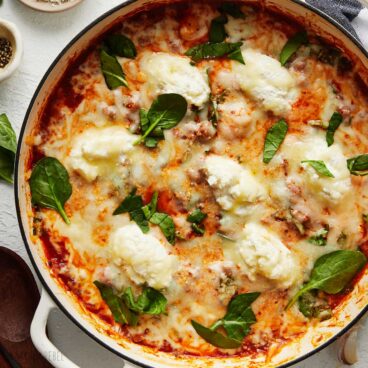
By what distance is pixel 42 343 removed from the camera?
3.68 metres

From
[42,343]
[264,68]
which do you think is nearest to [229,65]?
[264,68]

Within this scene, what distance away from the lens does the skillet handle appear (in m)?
3.64

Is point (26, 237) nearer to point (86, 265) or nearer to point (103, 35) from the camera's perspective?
point (86, 265)

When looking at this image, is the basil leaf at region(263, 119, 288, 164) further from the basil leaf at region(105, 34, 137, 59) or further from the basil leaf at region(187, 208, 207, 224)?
the basil leaf at region(105, 34, 137, 59)

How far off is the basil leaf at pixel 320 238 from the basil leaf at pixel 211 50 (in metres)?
1.06

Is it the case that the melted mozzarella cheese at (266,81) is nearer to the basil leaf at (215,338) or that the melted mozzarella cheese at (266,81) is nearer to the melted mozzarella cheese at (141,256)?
the melted mozzarella cheese at (141,256)

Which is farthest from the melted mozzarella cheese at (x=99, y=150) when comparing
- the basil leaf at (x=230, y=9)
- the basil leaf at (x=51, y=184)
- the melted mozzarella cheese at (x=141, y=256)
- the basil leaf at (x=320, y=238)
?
the basil leaf at (x=320, y=238)

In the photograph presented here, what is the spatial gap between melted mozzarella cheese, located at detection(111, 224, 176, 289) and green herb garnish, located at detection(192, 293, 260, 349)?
326mm

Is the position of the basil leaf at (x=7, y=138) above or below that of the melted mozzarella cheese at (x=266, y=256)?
below

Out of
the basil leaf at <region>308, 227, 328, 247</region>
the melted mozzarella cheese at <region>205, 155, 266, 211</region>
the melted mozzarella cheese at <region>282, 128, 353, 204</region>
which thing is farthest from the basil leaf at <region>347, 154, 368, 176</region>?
the melted mozzarella cheese at <region>205, 155, 266, 211</region>

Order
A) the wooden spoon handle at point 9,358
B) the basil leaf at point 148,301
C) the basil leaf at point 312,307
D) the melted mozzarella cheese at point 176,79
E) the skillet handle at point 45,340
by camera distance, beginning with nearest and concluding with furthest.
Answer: the skillet handle at point 45,340 < the melted mozzarella cheese at point 176,79 < the basil leaf at point 148,301 < the basil leaf at point 312,307 < the wooden spoon handle at point 9,358

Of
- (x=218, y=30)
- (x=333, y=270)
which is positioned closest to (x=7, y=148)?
(x=218, y=30)

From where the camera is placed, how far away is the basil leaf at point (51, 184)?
3832 mm

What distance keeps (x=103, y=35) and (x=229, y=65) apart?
68 cm
